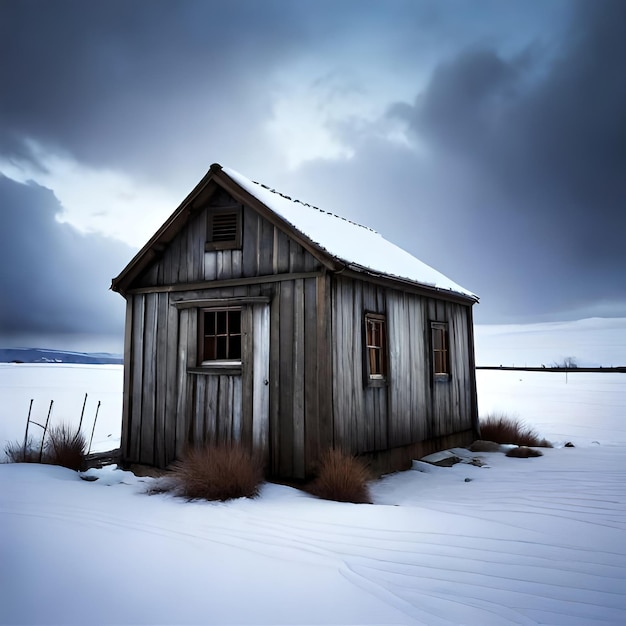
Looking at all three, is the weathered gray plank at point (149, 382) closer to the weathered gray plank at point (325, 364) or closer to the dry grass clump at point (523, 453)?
the weathered gray plank at point (325, 364)

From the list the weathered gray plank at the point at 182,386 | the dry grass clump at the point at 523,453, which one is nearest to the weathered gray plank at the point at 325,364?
the weathered gray plank at the point at 182,386

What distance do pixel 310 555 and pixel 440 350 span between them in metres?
7.75

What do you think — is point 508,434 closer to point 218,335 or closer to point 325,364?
point 325,364

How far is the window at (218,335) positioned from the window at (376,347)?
2290 mm

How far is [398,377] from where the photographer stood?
368 inches

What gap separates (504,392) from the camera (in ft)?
95.2

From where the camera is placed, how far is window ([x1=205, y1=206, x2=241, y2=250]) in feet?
28.3

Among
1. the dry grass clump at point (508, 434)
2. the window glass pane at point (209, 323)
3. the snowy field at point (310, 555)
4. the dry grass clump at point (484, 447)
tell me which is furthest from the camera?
the dry grass clump at point (508, 434)

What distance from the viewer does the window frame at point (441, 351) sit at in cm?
1088

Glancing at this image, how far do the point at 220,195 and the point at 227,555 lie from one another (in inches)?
251

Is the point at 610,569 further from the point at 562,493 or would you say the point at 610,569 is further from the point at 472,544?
the point at 562,493

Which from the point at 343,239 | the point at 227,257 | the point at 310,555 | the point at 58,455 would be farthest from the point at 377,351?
the point at 58,455

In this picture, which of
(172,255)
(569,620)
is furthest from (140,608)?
(172,255)

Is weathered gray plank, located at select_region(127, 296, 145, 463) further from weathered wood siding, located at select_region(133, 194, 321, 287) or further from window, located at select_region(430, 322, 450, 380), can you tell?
window, located at select_region(430, 322, 450, 380)
